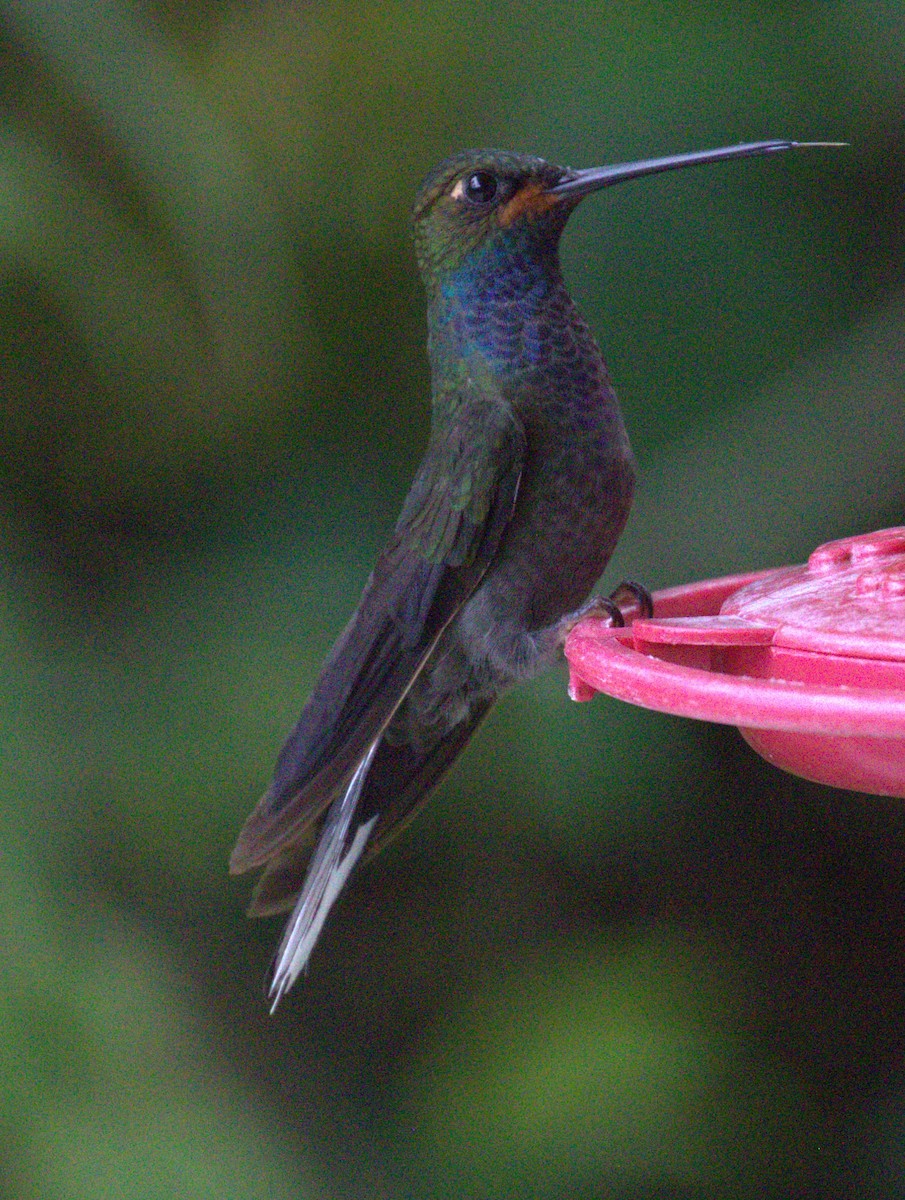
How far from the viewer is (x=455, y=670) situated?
2350 millimetres

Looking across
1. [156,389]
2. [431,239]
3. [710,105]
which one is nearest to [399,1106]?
[156,389]

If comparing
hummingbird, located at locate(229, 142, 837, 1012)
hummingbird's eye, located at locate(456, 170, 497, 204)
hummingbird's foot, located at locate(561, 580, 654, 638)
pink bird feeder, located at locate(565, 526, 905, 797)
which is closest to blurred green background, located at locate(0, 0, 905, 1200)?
hummingbird, located at locate(229, 142, 837, 1012)

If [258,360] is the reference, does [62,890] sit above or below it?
below

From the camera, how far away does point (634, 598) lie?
198cm

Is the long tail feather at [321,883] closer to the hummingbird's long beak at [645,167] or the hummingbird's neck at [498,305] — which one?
the hummingbird's neck at [498,305]

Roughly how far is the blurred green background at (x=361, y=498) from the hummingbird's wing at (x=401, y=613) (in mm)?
496

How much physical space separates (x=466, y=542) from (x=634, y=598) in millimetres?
279

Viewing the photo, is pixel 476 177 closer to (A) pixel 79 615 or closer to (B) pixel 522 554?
(B) pixel 522 554

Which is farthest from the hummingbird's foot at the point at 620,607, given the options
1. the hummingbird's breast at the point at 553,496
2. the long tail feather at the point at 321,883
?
the long tail feather at the point at 321,883

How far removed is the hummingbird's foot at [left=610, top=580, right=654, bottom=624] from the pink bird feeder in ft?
0.74

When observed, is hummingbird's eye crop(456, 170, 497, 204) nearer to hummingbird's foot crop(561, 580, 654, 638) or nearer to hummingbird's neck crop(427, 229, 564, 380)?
hummingbird's neck crop(427, 229, 564, 380)

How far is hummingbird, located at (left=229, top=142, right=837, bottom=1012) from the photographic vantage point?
203cm

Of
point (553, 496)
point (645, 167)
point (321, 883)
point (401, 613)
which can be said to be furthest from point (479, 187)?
point (321, 883)

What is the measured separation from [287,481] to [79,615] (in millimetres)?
481
